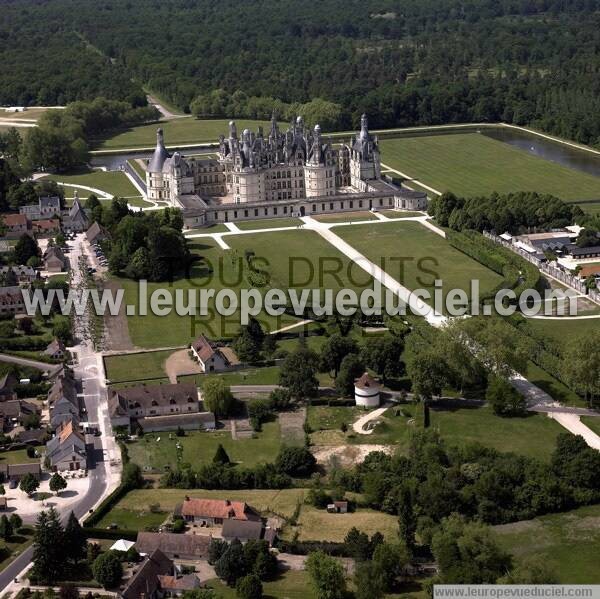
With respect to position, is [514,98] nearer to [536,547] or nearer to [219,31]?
[219,31]

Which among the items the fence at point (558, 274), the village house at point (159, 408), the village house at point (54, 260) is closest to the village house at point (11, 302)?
the village house at point (54, 260)

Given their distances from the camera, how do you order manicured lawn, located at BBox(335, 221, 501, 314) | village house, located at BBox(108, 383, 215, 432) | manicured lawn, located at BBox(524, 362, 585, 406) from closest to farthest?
1. village house, located at BBox(108, 383, 215, 432)
2. manicured lawn, located at BBox(524, 362, 585, 406)
3. manicured lawn, located at BBox(335, 221, 501, 314)

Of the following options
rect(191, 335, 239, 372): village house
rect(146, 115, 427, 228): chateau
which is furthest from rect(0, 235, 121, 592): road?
rect(146, 115, 427, 228): chateau

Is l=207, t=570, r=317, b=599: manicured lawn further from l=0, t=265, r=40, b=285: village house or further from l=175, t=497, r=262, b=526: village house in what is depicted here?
l=0, t=265, r=40, b=285: village house

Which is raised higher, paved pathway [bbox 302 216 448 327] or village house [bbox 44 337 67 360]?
village house [bbox 44 337 67 360]

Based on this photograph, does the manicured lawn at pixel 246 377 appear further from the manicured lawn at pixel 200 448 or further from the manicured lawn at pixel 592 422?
the manicured lawn at pixel 592 422

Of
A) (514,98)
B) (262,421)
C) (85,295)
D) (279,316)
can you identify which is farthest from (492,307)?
(514,98)
